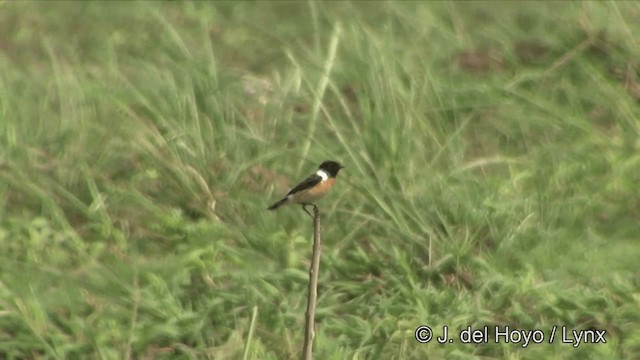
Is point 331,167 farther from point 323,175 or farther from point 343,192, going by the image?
point 343,192

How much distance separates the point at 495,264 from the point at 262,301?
87 cm

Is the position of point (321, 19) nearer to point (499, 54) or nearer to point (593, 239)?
point (499, 54)

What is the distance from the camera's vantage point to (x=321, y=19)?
741 centimetres

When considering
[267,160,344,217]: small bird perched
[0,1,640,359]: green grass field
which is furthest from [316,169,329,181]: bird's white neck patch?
[0,1,640,359]: green grass field

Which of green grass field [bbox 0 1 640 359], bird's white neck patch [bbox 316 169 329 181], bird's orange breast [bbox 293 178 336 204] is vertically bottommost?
green grass field [bbox 0 1 640 359]

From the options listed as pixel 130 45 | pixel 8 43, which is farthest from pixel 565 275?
pixel 8 43

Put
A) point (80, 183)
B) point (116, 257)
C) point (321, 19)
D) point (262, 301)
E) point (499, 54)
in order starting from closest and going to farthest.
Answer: point (262, 301) → point (116, 257) → point (80, 183) → point (499, 54) → point (321, 19)
